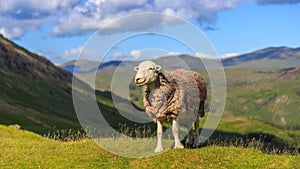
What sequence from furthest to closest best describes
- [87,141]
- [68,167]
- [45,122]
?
1. [45,122]
2. [87,141]
3. [68,167]

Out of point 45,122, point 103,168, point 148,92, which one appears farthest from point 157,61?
point 45,122

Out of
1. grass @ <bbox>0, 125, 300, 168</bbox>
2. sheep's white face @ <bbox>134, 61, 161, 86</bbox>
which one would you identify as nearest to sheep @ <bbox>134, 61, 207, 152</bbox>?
sheep's white face @ <bbox>134, 61, 161, 86</bbox>

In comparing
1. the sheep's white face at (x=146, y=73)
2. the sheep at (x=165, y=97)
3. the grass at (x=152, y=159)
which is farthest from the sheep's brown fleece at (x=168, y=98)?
the grass at (x=152, y=159)

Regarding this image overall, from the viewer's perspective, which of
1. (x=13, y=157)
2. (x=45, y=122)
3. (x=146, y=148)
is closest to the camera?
(x=13, y=157)

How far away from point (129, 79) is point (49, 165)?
260 inches

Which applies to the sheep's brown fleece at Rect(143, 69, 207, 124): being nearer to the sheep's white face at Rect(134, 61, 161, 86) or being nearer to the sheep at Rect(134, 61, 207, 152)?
the sheep at Rect(134, 61, 207, 152)

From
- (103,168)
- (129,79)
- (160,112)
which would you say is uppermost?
(129,79)

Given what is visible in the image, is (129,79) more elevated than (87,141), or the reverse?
(129,79)

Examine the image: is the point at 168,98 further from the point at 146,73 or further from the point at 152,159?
the point at 152,159

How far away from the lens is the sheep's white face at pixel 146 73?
2473 cm

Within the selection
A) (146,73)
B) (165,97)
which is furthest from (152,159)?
(146,73)

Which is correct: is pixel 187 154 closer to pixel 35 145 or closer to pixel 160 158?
pixel 160 158

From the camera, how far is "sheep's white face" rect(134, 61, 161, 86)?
24734 mm

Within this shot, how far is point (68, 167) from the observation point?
2370 centimetres
